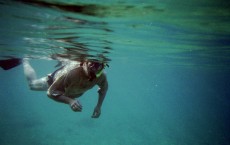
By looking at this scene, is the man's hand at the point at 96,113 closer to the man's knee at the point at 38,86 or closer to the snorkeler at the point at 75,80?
the snorkeler at the point at 75,80

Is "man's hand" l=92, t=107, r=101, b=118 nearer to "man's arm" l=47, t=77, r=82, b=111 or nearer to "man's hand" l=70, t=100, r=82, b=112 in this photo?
"man's arm" l=47, t=77, r=82, b=111

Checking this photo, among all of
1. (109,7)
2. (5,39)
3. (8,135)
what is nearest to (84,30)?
(109,7)

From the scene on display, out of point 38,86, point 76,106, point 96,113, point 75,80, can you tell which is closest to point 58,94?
point 75,80

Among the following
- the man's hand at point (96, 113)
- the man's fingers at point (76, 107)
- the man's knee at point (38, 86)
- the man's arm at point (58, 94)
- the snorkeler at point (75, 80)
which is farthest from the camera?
the man's knee at point (38, 86)

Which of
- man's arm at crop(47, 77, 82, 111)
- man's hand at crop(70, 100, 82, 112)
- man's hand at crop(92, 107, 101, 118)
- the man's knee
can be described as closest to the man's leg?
the man's knee

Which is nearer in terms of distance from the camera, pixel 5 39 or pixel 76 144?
pixel 5 39

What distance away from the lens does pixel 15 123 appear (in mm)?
31219

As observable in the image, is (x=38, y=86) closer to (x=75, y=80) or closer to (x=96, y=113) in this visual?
(x=75, y=80)

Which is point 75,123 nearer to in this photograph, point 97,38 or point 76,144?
point 76,144

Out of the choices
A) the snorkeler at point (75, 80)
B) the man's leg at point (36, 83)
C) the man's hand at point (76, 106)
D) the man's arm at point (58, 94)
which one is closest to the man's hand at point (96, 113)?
the snorkeler at point (75, 80)

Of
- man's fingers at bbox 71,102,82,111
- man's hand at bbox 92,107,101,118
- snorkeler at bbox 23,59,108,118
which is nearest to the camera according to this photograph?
man's fingers at bbox 71,102,82,111

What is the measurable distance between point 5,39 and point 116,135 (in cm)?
2005

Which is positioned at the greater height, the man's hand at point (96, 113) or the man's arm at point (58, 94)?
the man's arm at point (58, 94)

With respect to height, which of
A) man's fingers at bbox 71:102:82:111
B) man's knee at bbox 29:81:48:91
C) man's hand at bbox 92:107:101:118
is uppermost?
man's fingers at bbox 71:102:82:111
